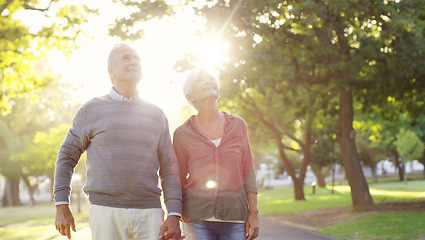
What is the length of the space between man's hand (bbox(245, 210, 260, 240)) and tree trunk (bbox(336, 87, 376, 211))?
13957mm

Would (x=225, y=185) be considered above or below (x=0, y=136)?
below

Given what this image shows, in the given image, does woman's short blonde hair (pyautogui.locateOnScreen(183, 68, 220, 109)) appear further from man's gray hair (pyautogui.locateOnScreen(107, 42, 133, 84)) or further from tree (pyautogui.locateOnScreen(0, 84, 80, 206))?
tree (pyautogui.locateOnScreen(0, 84, 80, 206))

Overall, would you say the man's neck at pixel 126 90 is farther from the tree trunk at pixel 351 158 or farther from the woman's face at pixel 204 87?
the tree trunk at pixel 351 158

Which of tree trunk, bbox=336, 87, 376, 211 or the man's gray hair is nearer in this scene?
the man's gray hair

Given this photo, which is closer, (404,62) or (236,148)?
(236,148)

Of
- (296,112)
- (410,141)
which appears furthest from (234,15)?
(410,141)

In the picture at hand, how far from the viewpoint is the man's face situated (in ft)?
12.1

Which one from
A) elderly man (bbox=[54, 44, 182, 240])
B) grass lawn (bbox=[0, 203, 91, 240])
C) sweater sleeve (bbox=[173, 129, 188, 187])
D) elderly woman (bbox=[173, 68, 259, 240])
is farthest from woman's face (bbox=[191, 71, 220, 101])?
grass lawn (bbox=[0, 203, 91, 240])

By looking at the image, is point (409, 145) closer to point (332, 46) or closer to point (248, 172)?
point (332, 46)

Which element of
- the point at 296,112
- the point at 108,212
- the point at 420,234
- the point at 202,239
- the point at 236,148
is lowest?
the point at 420,234

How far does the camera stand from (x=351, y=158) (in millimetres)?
17703

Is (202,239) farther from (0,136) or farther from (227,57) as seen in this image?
(0,136)

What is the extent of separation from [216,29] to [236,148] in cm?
955

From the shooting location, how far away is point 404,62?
593 inches
